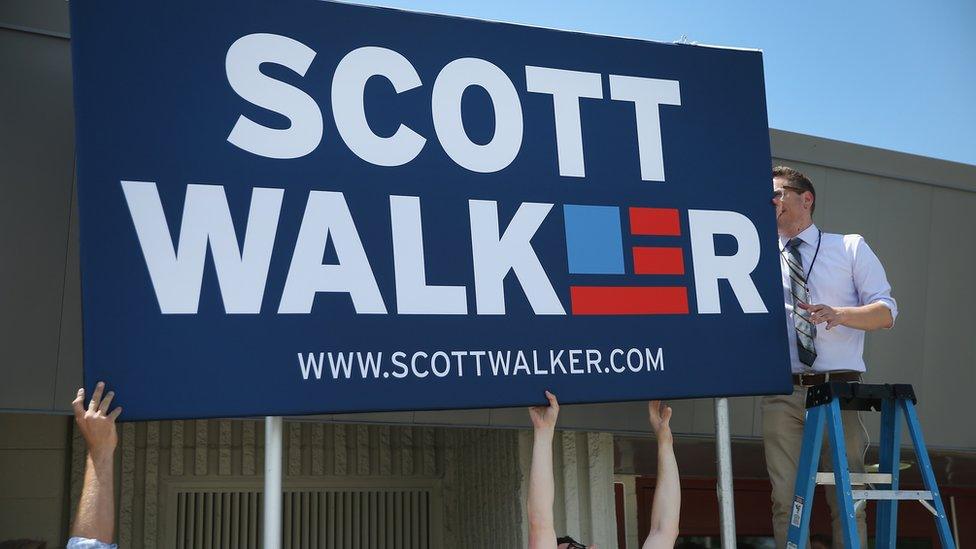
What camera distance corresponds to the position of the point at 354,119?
3.57m

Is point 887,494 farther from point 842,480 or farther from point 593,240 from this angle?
point 593,240

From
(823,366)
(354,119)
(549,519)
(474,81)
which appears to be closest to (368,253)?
(354,119)

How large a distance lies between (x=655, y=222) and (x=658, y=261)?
153 mm

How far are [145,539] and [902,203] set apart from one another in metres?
4.88

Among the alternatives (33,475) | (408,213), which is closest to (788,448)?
(408,213)

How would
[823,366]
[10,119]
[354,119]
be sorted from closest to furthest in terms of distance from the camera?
[354,119]
[10,119]
[823,366]

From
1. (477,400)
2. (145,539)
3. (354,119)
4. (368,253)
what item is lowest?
(145,539)

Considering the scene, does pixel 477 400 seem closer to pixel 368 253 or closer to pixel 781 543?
pixel 368 253

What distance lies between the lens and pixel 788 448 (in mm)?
4258

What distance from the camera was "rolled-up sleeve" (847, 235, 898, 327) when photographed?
13.9 ft

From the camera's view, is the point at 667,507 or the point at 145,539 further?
the point at 145,539

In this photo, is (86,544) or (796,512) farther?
(796,512)

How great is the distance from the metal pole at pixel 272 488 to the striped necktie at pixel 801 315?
7.14 ft

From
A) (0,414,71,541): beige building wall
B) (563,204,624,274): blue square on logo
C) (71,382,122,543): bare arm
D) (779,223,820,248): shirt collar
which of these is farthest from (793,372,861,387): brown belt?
(0,414,71,541): beige building wall
